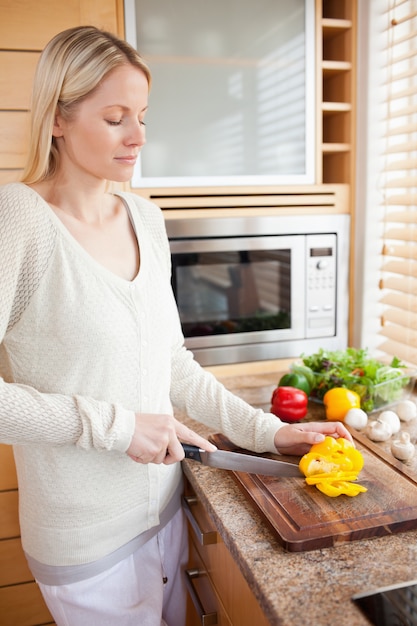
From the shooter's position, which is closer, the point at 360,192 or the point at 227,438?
the point at 227,438

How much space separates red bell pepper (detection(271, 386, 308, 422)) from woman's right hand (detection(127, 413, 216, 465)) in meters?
0.40

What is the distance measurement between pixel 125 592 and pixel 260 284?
0.88 meters

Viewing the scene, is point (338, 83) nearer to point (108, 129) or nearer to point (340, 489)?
point (108, 129)

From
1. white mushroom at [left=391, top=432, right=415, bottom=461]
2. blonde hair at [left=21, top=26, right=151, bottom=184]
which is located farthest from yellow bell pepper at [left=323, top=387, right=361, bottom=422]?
blonde hair at [left=21, top=26, right=151, bottom=184]

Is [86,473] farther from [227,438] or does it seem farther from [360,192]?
[360,192]

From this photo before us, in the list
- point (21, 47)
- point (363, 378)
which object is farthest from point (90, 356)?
point (21, 47)

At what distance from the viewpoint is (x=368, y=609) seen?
2.35ft

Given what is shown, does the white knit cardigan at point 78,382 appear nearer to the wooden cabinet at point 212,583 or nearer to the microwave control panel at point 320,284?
the wooden cabinet at point 212,583

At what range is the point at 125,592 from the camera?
1.06 metres

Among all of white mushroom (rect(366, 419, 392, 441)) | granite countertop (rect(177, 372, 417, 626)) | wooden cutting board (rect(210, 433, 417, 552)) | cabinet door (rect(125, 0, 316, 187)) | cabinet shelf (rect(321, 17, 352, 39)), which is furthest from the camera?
cabinet shelf (rect(321, 17, 352, 39))

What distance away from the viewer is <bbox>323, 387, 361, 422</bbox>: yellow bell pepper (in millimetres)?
1304

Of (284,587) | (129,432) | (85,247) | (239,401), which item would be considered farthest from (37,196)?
(284,587)

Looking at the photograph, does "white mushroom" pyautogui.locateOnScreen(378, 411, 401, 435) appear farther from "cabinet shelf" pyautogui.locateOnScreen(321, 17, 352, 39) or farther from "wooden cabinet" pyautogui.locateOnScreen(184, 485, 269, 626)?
"cabinet shelf" pyautogui.locateOnScreen(321, 17, 352, 39)

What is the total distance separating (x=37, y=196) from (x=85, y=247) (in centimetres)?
11
